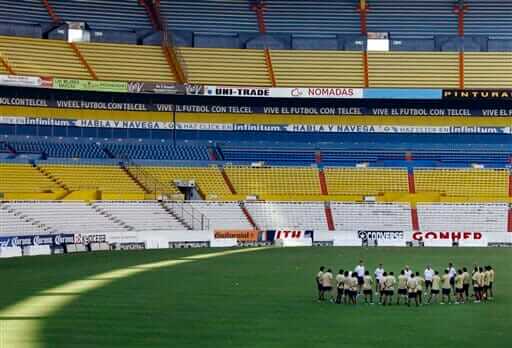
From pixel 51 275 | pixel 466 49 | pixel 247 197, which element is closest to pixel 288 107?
pixel 247 197

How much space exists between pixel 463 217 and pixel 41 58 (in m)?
32.7

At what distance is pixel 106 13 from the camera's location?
70812 mm

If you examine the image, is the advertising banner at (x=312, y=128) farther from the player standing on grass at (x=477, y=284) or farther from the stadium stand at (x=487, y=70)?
the player standing on grass at (x=477, y=284)

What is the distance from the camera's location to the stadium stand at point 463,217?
65.2m

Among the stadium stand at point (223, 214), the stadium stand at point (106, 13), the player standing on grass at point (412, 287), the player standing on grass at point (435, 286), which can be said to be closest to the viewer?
the player standing on grass at point (412, 287)

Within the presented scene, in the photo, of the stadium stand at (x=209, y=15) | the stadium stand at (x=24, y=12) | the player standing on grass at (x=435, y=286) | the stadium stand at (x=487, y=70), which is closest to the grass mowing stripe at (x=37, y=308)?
the player standing on grass at (x=435, y=286)

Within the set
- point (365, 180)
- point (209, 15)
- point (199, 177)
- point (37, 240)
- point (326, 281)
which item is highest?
point (209, 15)

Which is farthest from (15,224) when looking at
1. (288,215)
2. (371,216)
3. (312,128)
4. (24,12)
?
(312,128)

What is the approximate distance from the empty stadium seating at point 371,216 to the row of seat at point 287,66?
9.37 m

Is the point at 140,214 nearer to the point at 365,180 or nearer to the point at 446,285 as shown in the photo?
the point at 365,180

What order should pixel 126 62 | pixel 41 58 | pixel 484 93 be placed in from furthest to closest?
1. pixel 126 62
2. pixel 484 93
3. pixel 41 58

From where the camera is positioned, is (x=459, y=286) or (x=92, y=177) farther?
(x=92, y=177)

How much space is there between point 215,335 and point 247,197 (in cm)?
4697

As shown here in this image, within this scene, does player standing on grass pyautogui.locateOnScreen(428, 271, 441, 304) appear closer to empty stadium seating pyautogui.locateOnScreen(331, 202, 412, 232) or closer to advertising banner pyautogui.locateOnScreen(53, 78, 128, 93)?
empty stadium seating pyautogui.locateOnScreen(331, 202, 412, 232)
